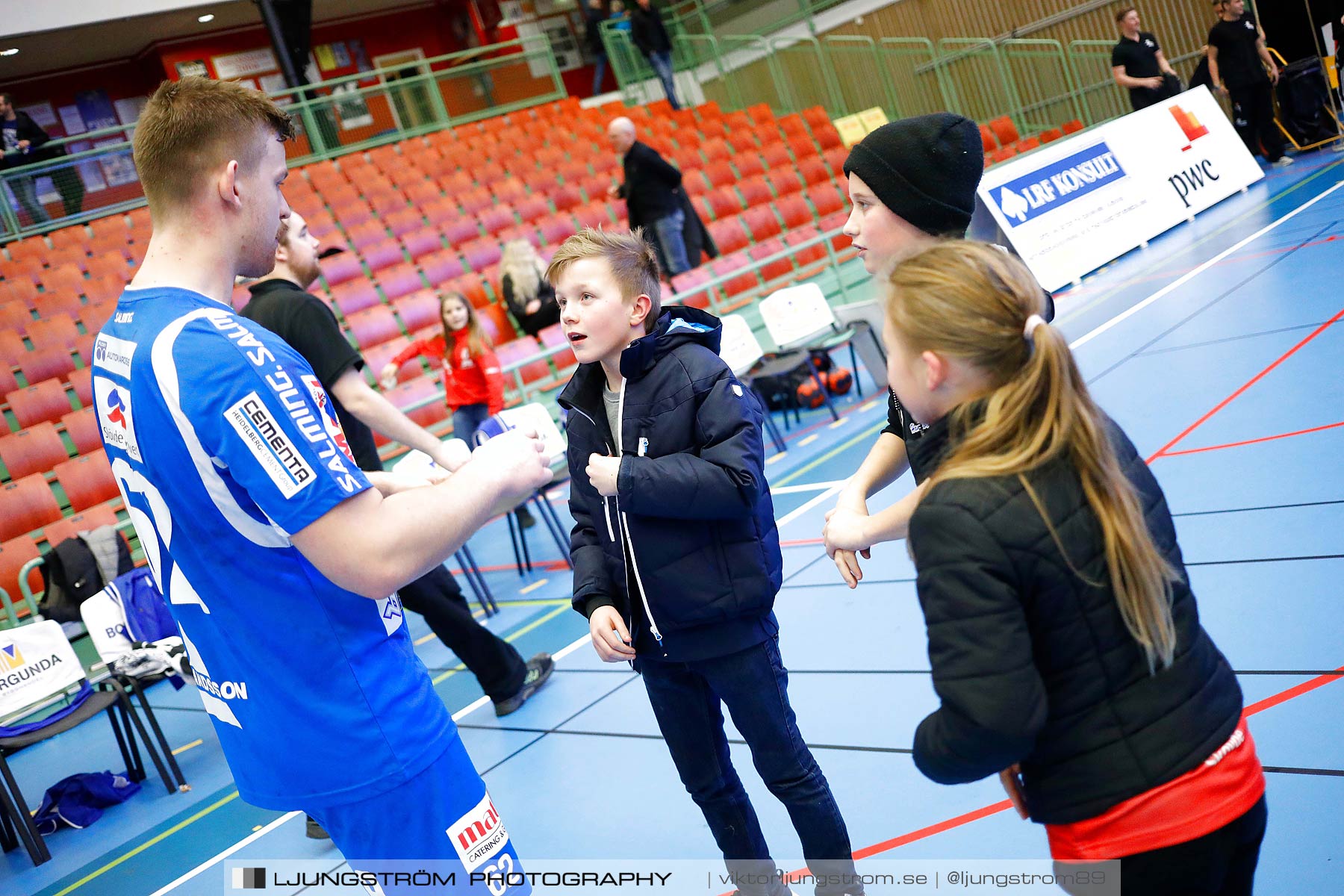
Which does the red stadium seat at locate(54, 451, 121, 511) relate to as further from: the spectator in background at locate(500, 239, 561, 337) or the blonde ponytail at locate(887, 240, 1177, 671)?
the blonde ponytail at locate(887, 240, 1177, 671)

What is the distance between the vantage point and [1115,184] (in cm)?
975

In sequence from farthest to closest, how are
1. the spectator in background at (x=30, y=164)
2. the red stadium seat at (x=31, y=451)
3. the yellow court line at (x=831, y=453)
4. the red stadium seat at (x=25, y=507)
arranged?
the spectator in background at (x=30, y=164), the red stadium seat at (x=31, y=451), the red stadium seat at (x=25, y=507), the yellow court line at (x=831, y=453)

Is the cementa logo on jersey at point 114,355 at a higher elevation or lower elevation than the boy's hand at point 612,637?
higher

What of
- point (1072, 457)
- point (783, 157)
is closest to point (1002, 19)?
point (783, 157)

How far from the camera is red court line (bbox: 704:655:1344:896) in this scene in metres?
2.52

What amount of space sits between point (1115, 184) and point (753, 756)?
9.29 m

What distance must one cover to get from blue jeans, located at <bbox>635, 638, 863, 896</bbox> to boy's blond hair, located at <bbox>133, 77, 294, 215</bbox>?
1.33m

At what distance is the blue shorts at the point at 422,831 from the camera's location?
4.86 feet

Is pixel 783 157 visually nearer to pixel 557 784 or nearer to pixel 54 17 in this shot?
pixel 54 17

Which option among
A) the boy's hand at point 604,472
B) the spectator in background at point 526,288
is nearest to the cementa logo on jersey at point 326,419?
the boy's hand at point 604,472

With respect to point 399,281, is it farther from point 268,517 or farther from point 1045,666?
point 1045,666

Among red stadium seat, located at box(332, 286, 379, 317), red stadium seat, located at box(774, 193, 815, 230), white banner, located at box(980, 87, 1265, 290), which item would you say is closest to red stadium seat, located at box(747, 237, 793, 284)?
red stadium seat, located at box(774, 193, 815, 230)

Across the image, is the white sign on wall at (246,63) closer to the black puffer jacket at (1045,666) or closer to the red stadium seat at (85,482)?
the red stadium seat at (85,482)

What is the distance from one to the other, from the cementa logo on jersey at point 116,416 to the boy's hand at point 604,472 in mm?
874
